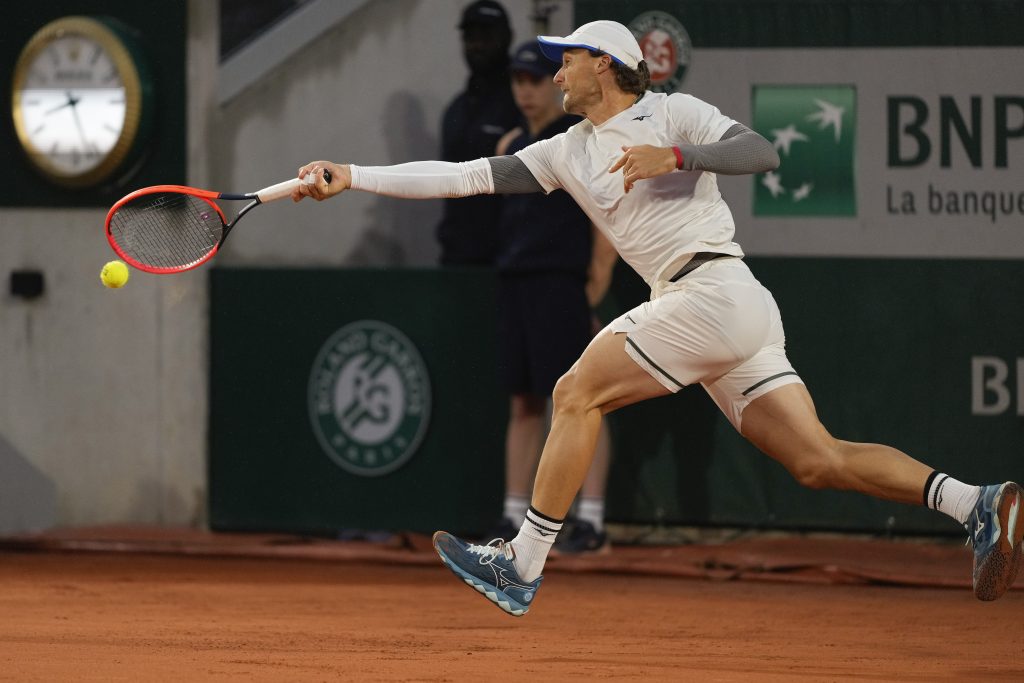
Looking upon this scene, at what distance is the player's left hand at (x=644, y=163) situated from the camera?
14.8ft

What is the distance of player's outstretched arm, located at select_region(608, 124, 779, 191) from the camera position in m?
4.52

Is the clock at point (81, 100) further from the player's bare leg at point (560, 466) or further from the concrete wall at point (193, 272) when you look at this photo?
the player's bare leg at point (560, 466)

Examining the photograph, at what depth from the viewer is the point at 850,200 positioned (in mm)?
7590

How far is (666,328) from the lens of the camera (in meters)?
4.75

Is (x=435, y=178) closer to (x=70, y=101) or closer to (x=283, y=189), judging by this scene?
(x=283, y=189)

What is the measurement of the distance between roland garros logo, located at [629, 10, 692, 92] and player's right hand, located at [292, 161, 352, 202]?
303 centimetres

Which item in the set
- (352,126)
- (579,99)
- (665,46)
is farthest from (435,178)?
(352,126)

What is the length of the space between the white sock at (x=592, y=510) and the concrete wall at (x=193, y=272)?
4.92 feet

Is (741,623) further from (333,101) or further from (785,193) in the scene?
(333,101)

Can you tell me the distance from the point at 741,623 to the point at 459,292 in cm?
256

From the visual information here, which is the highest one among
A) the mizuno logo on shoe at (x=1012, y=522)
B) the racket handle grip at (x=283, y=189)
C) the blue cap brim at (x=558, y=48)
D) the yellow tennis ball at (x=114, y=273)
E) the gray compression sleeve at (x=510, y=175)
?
the blue cap brim at (x=558, y=48)

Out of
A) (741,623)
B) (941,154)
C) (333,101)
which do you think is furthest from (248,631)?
(941,154)

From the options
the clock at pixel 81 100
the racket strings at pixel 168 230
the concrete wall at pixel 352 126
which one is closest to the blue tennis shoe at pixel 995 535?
the racket strings at pixel 168 230

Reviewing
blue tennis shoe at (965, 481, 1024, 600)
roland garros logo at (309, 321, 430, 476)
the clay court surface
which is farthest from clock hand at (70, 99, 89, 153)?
blue tennis shoe at (965, 481, 1024, 600)
